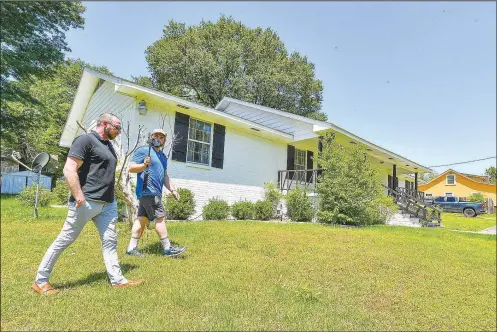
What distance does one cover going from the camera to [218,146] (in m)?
7.36

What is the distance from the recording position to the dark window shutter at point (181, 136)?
657 centimetres

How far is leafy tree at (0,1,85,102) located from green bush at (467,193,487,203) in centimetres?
346

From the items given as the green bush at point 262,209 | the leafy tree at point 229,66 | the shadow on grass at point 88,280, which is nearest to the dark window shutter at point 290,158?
the green bush at point 262,209

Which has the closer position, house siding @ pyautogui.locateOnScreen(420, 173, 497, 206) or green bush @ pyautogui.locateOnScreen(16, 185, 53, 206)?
house siding @ pyautogui.locateOnScreen(420, 173, 497, 206)

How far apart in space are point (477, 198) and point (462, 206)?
534 mm

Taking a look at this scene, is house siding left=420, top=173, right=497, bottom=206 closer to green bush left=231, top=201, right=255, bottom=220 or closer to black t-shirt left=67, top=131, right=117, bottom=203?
black t-shirt left=67, top=131, right=117, bottom=203

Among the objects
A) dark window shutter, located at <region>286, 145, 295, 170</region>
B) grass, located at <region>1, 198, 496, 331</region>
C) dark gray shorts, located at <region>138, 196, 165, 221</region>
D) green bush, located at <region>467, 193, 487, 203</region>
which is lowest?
grass, located at <region>1, 198, 496, 331</region>

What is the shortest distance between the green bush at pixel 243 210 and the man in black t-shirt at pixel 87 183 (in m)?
4.63

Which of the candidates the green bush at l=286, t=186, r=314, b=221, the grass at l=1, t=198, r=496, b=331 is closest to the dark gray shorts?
the grass at l=1, t=198, r=496, b=331

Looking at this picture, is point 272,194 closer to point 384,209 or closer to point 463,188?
point 384,209

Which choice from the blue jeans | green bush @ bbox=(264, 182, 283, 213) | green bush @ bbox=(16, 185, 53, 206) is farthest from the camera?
green bush @ bbox=(264, 182, 283, 213)

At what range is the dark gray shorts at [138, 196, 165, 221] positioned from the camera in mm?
2943

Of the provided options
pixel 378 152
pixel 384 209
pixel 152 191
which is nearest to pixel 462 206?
pixel 152 191

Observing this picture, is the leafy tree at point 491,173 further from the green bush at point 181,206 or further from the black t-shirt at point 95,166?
the green bush at point 181,206
